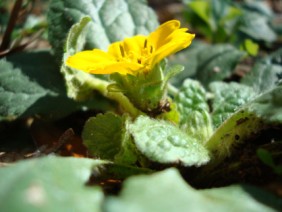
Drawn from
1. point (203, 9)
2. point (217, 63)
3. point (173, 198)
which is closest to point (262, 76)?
point (217, 63)

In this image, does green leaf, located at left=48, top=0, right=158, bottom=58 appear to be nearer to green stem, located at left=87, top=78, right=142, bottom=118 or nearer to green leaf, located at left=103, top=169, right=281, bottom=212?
green stem, located at left=87, top=78, right=142, bottom=118

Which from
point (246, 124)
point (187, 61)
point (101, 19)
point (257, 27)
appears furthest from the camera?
point (257, 27)

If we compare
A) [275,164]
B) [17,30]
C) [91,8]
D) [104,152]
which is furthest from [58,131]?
[275,164]

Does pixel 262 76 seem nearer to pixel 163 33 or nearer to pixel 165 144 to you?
pixel 163 33

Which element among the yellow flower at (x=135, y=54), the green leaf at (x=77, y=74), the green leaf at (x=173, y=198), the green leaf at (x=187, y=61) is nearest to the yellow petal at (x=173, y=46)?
the yellow flower at (x=135, y=54)

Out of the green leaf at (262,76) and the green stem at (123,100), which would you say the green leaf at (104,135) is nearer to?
the green stem at (123,100)

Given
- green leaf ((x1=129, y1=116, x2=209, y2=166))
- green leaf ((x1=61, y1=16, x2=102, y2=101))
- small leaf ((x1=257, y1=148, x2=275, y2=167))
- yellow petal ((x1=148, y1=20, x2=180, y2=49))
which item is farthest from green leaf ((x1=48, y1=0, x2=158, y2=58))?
small leaf ((x1=257, y1=148, x2=275, y2=167))

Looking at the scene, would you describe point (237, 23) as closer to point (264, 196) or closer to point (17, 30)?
point (17, 30)
